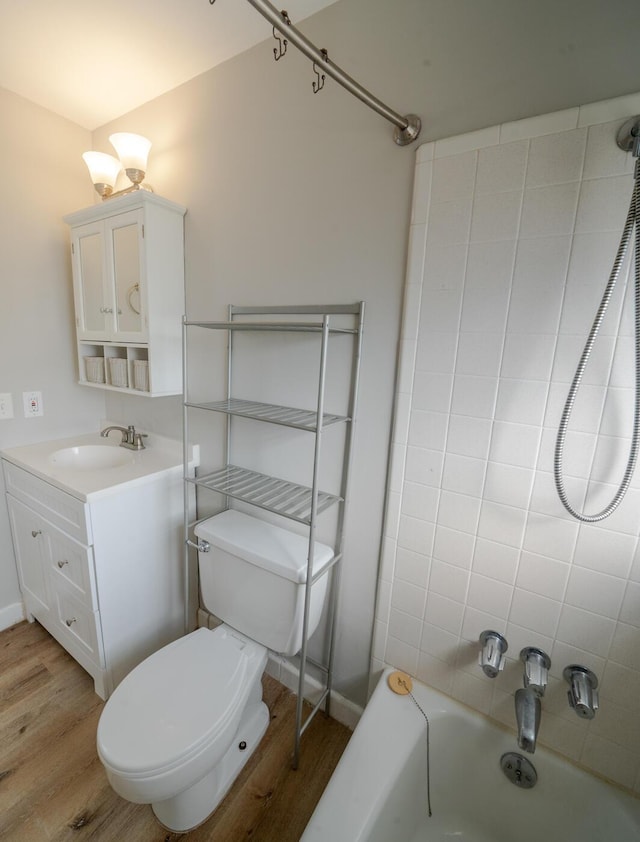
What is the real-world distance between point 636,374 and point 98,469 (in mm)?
1904

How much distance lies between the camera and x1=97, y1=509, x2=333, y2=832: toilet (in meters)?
0.91

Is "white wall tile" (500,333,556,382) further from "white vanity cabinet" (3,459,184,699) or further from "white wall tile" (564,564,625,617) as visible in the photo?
"white vanity cabinet" (3,459,184,699)

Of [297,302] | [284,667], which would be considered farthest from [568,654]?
[297,302]

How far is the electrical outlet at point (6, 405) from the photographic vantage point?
1622mm

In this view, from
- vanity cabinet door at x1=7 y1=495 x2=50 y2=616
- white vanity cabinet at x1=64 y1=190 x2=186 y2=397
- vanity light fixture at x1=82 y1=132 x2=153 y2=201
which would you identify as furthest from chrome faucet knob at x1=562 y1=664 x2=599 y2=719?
vanity light fixture at x1=82 y1=132 x2=153 y2=201

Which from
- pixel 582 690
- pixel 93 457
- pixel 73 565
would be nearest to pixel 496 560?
pixel 582 690

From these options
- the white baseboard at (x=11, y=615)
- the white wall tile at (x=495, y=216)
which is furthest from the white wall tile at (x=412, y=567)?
the white baseboard at (x=11, y=615)

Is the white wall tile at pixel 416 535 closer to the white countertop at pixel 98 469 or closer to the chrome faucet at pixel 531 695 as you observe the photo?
the chrome faucet at pixel 531 695

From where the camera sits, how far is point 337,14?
3.49 feet

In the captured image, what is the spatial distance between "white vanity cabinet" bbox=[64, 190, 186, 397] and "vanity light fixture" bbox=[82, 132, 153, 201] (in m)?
0.15

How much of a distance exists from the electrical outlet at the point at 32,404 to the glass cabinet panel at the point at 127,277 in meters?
0.58

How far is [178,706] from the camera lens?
1.02 metres

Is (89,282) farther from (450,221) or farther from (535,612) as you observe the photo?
(535,612)

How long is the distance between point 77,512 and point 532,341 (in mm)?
1524
